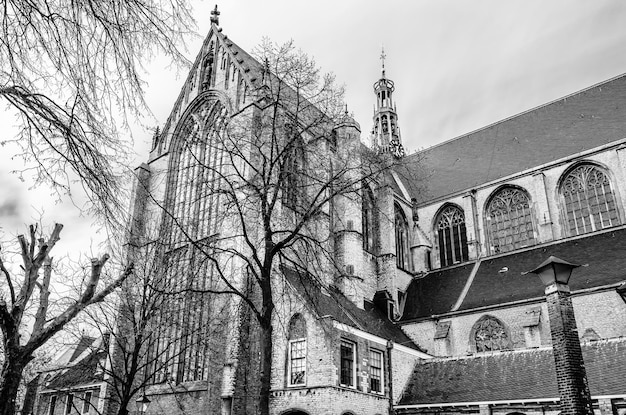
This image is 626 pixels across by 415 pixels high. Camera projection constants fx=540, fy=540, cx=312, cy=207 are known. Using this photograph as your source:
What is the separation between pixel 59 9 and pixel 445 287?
2497 centimetres

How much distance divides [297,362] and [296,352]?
13.4 inches

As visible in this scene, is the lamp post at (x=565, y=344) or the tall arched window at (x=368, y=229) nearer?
the lamp post at (x=565, y=344)

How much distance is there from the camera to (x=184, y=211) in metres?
24.6

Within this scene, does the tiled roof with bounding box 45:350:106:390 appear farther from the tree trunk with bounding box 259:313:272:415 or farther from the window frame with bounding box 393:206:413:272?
the window frame with bounding box 393:206:413:272

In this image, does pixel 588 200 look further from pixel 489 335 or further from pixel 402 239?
pixel 402 239

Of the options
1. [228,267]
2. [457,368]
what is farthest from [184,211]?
[457,368]

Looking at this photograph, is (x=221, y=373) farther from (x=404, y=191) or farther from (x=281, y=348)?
(x=404, y=191)

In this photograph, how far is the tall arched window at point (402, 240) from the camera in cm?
2981

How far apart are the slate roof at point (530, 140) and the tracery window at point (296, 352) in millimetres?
11087

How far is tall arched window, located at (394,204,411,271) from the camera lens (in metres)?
29.8

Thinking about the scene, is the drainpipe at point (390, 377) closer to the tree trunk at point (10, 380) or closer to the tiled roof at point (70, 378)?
the tiled roof at point (70, 378)

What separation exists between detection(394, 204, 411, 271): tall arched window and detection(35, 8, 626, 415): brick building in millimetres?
119

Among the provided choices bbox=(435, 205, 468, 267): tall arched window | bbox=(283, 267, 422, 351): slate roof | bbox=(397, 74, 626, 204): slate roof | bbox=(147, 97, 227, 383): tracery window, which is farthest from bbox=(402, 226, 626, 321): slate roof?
bbox=(147, 97, 227, 383): tracery window

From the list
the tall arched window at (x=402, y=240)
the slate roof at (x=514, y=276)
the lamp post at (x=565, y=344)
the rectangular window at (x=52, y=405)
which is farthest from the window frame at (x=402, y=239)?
the rectangular window at (x=52, y=405)
